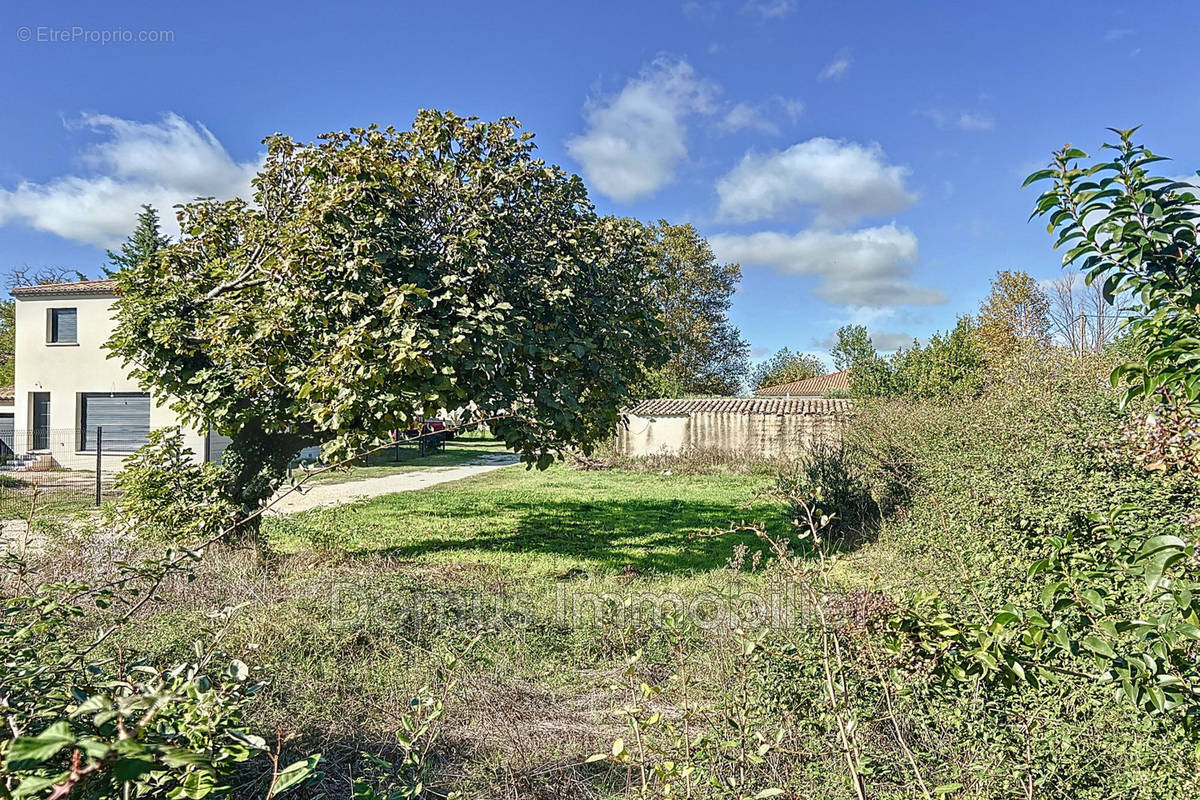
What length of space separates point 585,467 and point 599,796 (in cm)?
1815

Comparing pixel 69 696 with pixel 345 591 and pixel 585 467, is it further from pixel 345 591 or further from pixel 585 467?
pixel 585 467

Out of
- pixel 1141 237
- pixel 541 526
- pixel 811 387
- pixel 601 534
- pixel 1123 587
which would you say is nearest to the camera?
pixel 1141 237

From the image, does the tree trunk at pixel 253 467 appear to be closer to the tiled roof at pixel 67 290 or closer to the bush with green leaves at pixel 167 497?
the bush with green leaves at pixel 167 497

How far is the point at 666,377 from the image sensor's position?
28188 millimetres

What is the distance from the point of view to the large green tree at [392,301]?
18.2 feet

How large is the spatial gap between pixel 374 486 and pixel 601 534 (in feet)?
27.1

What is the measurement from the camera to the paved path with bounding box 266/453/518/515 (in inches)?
485

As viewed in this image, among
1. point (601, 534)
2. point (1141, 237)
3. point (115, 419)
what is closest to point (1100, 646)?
point (1141, 237)

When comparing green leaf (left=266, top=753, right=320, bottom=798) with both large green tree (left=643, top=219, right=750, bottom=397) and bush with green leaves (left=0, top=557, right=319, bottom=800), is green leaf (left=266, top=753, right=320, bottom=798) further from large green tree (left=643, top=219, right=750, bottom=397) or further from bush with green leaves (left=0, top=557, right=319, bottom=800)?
large green tree (left=643, top=219, right=750, bottom=397)

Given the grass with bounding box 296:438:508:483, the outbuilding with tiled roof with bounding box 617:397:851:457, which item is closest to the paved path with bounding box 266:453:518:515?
the grass with bounding box 296:438:508:483

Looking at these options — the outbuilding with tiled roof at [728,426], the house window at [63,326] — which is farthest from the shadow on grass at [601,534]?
the house window at [63,326]

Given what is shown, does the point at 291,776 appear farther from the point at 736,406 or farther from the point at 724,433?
the point at 736,406

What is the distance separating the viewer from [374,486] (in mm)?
15906

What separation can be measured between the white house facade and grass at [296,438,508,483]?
4.21 meters
